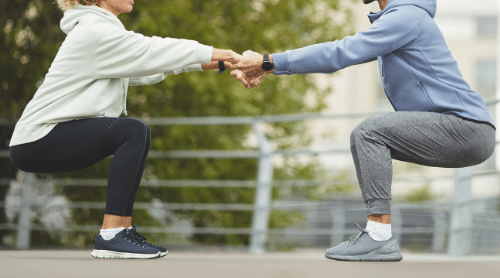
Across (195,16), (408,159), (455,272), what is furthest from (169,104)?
(455,272)

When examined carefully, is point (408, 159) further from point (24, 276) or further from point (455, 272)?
point (24, 276)

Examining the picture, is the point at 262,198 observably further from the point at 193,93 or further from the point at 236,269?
the point at 236,269

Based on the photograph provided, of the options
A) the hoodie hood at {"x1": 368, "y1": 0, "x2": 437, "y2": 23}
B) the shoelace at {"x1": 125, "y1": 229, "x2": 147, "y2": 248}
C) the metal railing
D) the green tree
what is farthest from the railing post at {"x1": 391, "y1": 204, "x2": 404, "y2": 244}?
the shoelace at {"x1": 125, "y1": 229, "x2": 147, "y2": 248}

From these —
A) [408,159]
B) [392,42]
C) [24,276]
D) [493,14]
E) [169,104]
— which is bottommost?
[24,276]

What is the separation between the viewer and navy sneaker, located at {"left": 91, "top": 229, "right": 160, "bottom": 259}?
202 cm

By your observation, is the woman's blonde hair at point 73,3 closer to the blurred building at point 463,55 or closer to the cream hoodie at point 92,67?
the cream hoodie at point 92,67

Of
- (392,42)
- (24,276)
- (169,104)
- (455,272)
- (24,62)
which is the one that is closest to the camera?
(24,276)

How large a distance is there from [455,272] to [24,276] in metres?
1.22

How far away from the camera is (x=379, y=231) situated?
6.45ft

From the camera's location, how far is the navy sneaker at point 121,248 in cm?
202

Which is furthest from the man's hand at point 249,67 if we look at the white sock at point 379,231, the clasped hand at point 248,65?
the white sock at point 379,231

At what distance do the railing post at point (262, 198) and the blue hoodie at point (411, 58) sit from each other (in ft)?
6.81

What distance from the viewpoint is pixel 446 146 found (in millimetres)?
2014

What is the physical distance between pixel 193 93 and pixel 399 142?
3337 millimetres
